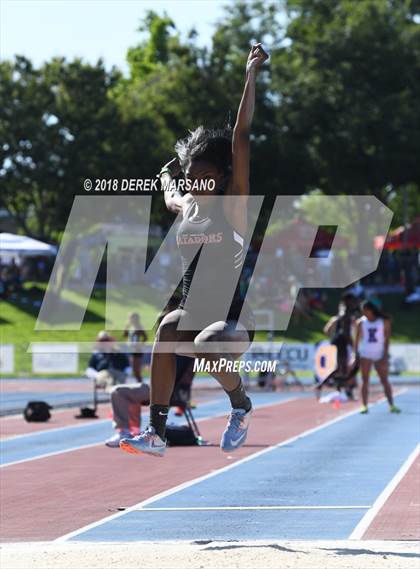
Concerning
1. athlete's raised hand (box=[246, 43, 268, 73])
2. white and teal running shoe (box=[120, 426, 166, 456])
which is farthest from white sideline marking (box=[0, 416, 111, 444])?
athlete's raised hand (box=[246, 43, 268, 73])

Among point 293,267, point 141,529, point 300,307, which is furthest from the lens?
point 293,267

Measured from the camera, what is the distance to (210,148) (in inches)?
300

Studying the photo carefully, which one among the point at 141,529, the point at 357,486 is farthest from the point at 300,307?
the point at 141,529

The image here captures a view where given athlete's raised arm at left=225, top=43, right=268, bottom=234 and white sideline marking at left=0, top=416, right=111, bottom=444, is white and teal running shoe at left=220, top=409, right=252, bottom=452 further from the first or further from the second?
white sideline marking at left=0, top=416, right=111, bottom=444

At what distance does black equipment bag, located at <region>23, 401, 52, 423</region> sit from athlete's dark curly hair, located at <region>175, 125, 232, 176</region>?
14291 millimetres

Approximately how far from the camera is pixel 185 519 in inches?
407

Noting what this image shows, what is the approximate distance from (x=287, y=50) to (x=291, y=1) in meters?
2.69

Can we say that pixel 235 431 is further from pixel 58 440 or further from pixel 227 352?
pixel 58 440

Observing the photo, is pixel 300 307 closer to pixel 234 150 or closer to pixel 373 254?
pixel 373 254

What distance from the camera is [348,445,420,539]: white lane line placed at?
9531 millimetres

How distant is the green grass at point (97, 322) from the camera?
39.1m

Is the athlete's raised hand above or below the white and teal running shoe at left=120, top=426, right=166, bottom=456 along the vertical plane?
above

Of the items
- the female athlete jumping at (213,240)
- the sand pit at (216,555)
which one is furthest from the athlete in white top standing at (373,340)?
the female athlete jumping at (213,240)

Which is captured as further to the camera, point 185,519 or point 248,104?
point 185,519
